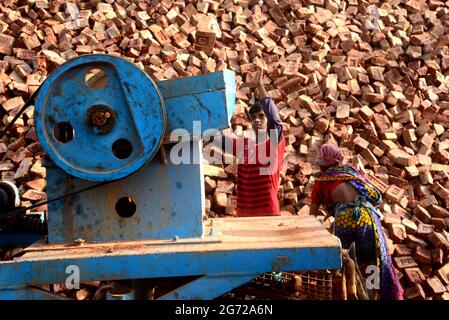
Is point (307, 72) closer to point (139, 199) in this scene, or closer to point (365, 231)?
point (365, 231)

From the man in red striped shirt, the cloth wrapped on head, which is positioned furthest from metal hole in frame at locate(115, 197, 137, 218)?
the cloth wrapped on head

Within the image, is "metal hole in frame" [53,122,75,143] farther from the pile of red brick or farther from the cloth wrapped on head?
the pile of red brick

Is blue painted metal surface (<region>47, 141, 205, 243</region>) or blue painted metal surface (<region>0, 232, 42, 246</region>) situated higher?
blue painted metal surface (<region>47, 141, 205, 243</region>)

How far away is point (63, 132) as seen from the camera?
3.56 m

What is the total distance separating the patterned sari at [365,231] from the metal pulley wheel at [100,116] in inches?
71.6

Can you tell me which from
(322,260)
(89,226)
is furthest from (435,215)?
(89,226)

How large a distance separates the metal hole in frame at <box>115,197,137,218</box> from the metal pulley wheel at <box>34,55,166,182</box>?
0.27 metres

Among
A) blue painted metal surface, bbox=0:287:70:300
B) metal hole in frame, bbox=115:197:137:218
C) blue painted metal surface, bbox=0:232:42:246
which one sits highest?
metal hole in frame, bbox=115:197:137:218

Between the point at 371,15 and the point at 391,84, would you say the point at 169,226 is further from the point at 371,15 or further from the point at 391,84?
the point at 371,15

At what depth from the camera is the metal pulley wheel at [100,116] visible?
3389 mm

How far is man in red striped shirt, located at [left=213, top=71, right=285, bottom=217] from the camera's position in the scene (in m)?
5.04

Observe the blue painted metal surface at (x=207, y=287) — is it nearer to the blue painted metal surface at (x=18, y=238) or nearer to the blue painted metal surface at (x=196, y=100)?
the blue painted metal surface at (x=196, y=100)

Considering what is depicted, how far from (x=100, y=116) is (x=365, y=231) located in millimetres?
2191

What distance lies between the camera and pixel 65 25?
7.93 meters
